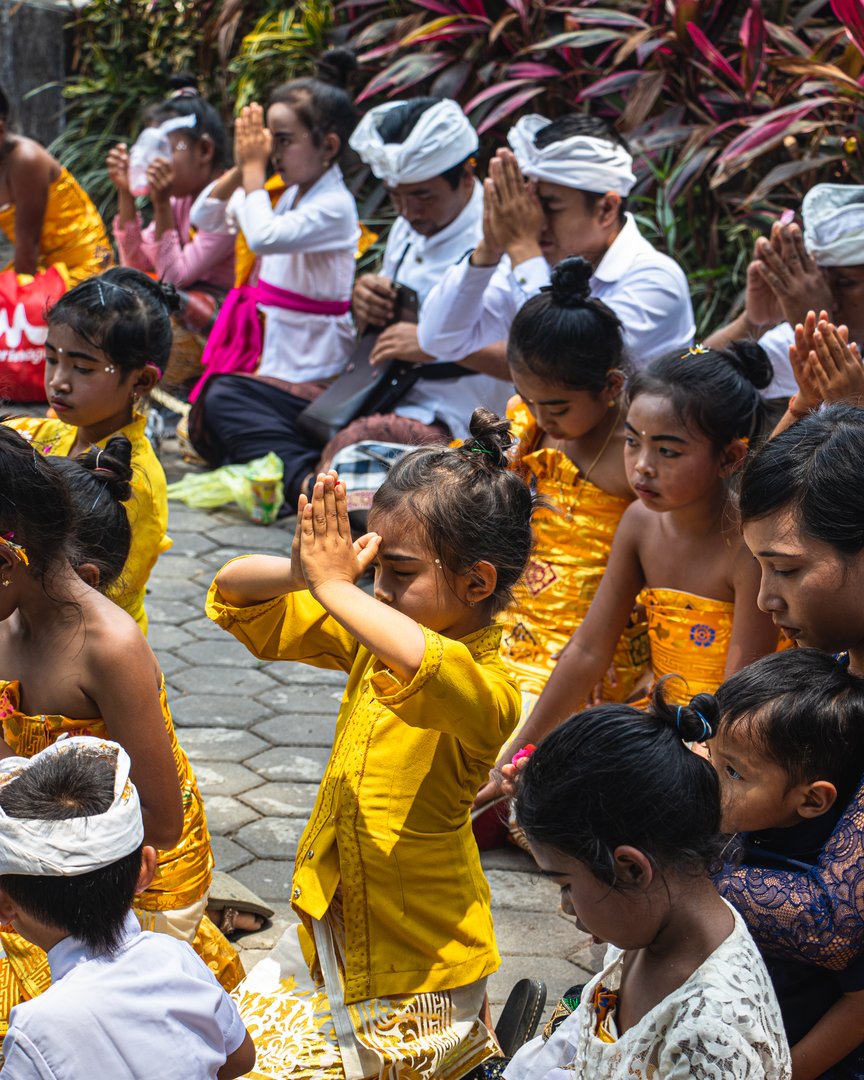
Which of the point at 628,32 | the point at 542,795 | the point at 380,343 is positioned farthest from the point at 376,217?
the point at 542,795

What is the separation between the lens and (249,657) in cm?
474

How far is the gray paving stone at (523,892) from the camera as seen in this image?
3229mm

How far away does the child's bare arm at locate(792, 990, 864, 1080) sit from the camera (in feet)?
6.36

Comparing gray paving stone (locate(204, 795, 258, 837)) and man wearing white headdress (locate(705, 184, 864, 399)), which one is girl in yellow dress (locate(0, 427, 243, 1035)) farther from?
man wearing white headdress (locate(705, 184, 864, 399))

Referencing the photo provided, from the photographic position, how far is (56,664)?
2348mm

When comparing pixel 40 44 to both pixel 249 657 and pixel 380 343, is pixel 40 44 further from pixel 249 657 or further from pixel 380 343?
pixel 249 657

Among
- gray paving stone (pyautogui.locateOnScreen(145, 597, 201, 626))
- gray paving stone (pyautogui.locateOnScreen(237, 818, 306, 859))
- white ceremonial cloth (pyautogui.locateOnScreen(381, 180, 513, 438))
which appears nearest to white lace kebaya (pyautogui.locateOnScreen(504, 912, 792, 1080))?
gray paving stone (pyautogui.locateOnScreen(237, 818, 306, 859))

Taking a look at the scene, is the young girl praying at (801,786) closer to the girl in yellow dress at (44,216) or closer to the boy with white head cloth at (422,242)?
the boy with white head cloth at (422,242)

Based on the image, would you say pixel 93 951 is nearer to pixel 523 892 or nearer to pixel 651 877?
pixel 651 877

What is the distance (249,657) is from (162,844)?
91.3 inches

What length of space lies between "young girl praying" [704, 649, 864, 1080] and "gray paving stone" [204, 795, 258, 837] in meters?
1.80

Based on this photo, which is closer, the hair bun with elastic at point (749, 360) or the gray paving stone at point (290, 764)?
the hair bun with elastic at point (749, 360)

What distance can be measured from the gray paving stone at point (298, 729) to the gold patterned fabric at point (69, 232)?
130 inches

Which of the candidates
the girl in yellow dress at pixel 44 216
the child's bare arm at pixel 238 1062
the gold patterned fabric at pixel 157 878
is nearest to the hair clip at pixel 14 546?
the gold patterned fabric at pixel 157 878
